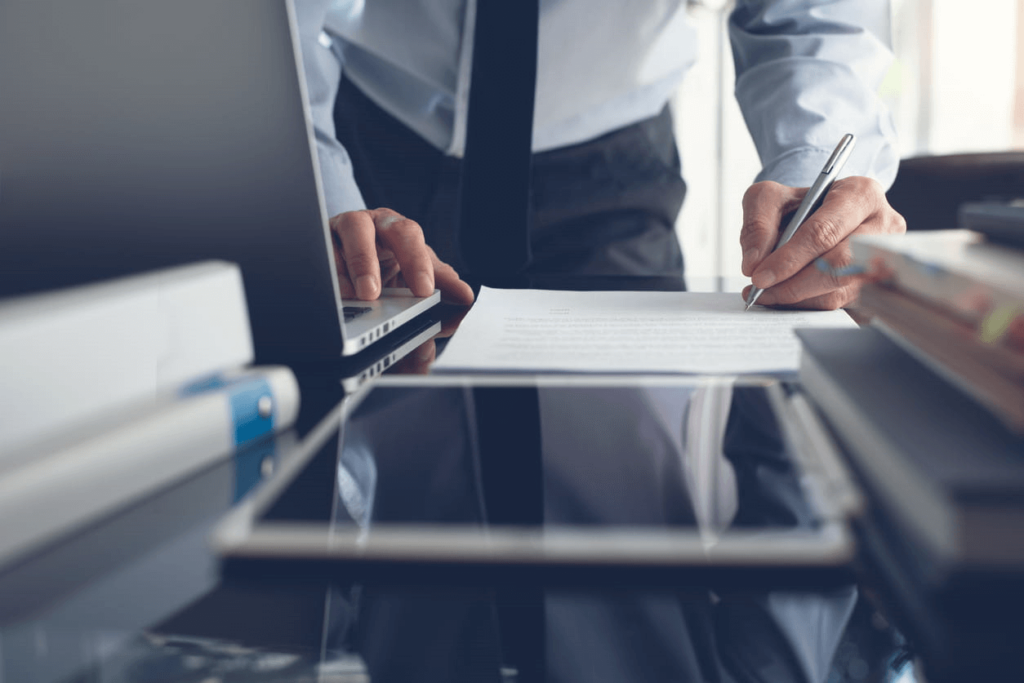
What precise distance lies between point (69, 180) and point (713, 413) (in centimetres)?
40

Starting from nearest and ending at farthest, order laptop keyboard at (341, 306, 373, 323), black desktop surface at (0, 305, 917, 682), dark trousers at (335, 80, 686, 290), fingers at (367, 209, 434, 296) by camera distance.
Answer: black desktop surface at (0, 305, 917, 682)
laptop keyboard at (341, 306, 373, 323)
fingers at (367, 209, 434, 296)
dark trousers at (335, 80, 686, 290)

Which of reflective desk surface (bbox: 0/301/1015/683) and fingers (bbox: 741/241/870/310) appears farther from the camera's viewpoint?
fingers (bbox: 741/241/870/310)

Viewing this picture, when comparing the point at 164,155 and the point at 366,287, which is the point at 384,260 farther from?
the point at 164,155

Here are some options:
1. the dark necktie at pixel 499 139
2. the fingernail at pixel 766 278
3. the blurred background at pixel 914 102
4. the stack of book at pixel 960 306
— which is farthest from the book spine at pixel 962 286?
the blurred background at pixel 914 102

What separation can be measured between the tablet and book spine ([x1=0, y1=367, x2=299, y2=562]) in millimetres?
29

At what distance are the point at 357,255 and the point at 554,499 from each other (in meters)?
0.44

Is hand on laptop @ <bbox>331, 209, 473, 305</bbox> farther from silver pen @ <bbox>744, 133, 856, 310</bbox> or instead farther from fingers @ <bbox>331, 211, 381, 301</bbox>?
silver pen @ <bbox>744, 133, 856, 310</bbox>

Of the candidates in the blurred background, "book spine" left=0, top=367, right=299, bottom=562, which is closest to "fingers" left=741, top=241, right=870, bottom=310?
"book spine" left=0, top=367, right=299, bottom=562

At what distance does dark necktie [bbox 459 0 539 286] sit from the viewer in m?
0.85

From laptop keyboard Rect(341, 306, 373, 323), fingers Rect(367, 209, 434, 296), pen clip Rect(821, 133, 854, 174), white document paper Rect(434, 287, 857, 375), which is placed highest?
pen clip Rect(821, 133, 854, 174)

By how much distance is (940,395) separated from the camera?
27 cm

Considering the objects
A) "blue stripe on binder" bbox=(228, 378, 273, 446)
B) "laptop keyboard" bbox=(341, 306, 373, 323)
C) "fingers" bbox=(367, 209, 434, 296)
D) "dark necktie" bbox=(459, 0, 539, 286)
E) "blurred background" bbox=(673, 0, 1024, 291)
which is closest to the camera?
"blue stripe on binder" bbox=(228, 378, 273, 446)

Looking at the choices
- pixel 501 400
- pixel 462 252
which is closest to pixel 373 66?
pixel 462 252

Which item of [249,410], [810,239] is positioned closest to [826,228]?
[810,239]
